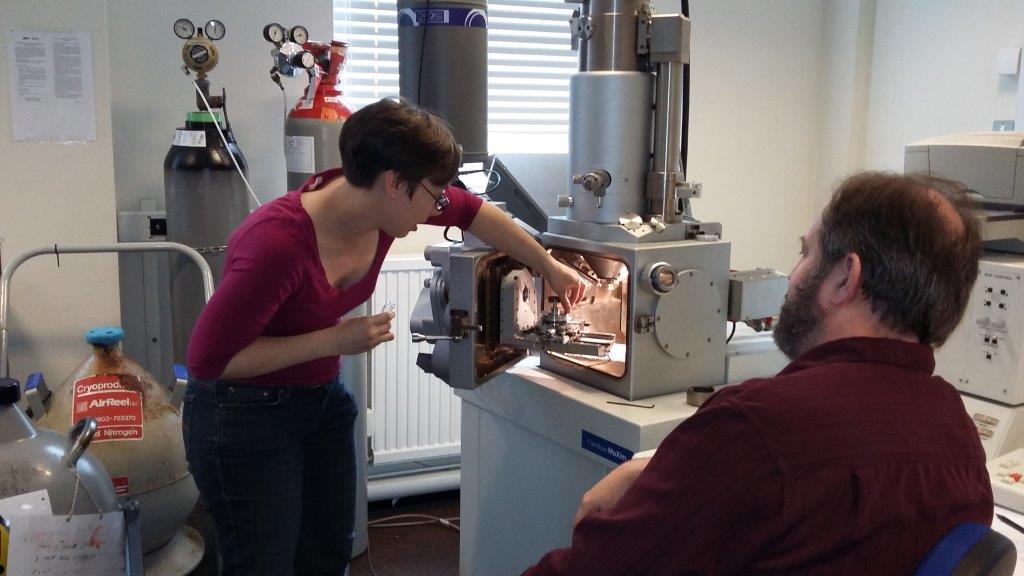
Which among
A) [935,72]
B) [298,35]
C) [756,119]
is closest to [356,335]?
[298,35]

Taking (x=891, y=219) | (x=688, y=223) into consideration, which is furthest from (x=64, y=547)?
(x=891, y=219)

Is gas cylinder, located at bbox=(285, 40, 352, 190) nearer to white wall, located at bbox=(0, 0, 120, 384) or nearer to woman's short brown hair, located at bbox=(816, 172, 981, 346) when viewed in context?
white wall, located at bbox=(0, 0, 120, 384)

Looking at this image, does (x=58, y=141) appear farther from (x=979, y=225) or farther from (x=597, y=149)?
(x=979, y=225)

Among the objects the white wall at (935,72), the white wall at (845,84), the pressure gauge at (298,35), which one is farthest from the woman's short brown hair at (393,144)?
the white wall at (845,84)

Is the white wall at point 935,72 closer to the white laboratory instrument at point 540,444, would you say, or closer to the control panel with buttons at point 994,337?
the control panel with buttons at point 994,337

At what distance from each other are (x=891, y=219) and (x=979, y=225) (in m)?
0.13

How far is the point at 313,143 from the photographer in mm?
2479

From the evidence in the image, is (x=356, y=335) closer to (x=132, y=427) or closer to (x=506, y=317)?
(x=506, y=317)

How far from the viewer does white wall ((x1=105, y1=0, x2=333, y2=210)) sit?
268 centimetres

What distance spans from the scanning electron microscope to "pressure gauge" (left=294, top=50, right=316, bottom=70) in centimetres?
81

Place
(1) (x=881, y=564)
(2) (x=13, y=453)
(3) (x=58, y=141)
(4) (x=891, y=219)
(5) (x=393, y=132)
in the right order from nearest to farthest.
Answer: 1. (1) (x=881, y=564)
2. (4) (x=891, y=219)
3. (5) (x=393, y=132)
4. (2) (x=13, y=453)
5. (3) (x=58, y=141)

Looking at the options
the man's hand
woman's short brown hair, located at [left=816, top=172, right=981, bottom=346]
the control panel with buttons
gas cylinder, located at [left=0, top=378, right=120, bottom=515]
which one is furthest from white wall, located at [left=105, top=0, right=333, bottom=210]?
woman's short brown hair, located at [left=816, top=172, right=981, bottom=346]

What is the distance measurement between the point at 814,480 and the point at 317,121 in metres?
1.90

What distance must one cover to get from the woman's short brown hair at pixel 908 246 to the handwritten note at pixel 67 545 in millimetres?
1388
